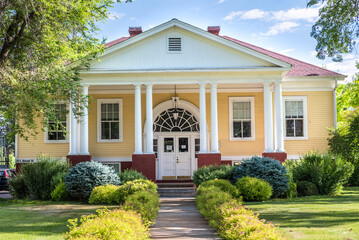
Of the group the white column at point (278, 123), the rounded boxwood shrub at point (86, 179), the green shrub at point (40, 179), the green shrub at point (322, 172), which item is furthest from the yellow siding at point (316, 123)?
the green shrub at point (40, 179)

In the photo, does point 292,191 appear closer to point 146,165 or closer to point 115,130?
point 146,165

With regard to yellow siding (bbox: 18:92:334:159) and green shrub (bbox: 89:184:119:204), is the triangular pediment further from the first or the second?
green shrub (bbox: 89:184:119:204)

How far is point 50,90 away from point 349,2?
978 centimetres

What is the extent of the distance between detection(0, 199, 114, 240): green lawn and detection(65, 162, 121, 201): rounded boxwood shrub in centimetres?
83

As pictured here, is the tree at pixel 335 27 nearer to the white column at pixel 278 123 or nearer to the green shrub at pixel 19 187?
the white column at pixel 278 123

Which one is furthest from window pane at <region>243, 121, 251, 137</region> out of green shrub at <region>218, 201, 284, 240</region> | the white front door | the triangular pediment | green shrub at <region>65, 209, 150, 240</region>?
green shrub at <region>65, 209, 150, 240</region>

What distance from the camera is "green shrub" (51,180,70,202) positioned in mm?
15281

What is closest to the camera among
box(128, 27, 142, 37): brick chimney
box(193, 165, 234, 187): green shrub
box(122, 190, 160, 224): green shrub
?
box(122, 190, 160, 224): green shrub

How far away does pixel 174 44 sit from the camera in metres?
18.4

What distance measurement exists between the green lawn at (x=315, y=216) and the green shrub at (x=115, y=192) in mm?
3602

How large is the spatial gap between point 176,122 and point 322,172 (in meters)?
7.82

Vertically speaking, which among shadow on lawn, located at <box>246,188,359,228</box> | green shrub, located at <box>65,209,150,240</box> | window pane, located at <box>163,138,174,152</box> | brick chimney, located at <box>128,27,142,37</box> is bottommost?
shadow on lawn, located at <box>246,188,359,228</box>

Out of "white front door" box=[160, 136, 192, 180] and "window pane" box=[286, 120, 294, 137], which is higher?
"window pane" box=[286, 120, 294, 137]

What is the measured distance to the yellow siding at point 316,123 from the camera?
20.5m
